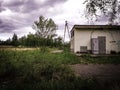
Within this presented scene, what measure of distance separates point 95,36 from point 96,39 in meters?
0.44

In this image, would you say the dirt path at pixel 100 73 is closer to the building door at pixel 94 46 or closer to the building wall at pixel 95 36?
the building door at pixel 94 46

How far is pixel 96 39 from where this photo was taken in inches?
933

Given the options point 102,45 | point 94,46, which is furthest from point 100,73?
point 102,45

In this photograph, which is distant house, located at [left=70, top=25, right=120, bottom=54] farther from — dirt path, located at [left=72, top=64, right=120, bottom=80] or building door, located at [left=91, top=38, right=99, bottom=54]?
dirt path, located at [left=72, top=64, right=120, bottom=80]

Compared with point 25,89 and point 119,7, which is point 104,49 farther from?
point 25,89

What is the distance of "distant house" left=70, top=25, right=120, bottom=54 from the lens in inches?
932

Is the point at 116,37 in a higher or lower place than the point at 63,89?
higher

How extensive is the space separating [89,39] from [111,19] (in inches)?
533

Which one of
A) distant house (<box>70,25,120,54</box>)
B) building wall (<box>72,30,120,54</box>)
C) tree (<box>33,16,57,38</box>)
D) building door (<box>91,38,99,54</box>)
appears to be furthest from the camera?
tree (<box>33,16,57,38</box>)

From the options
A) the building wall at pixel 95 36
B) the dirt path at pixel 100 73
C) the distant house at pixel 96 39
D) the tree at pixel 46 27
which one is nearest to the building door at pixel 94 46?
the distant house at pixel 96 39

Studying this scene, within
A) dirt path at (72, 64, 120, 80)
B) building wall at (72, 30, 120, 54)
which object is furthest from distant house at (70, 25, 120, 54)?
dirt path at (72, 64, 120, 80)

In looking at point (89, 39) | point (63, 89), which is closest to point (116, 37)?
point (89, 39)

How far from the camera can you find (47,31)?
62.8m

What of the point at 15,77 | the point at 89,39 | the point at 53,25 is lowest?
the point at 15,77
